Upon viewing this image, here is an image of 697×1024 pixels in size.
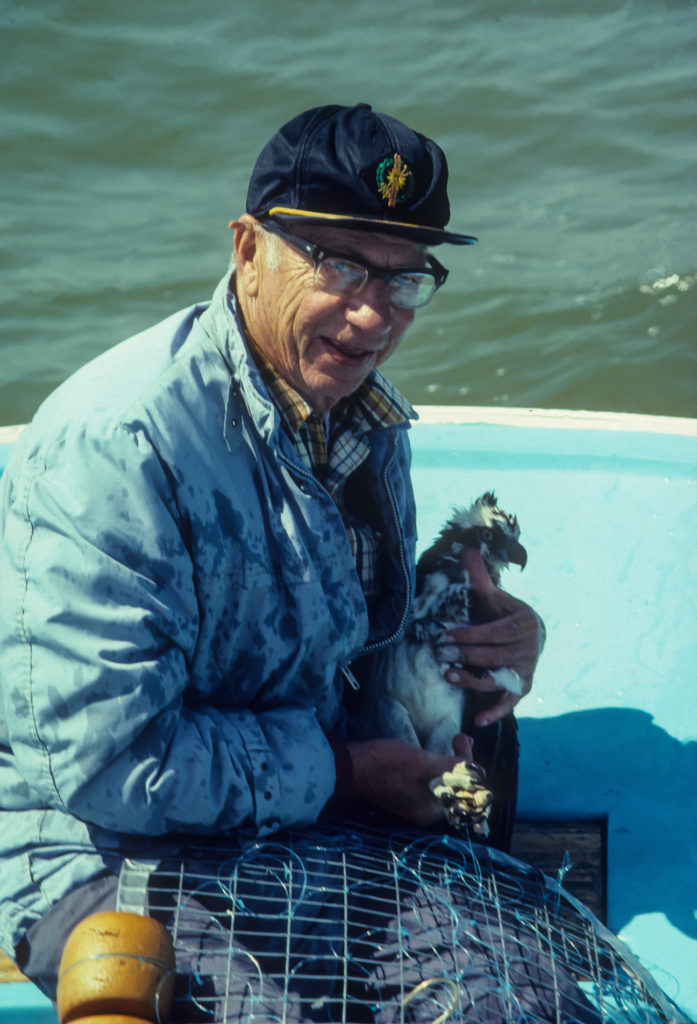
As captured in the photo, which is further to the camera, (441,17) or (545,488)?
(441,17)

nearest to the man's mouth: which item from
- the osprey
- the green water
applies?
the osprey

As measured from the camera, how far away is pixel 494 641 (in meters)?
2.79

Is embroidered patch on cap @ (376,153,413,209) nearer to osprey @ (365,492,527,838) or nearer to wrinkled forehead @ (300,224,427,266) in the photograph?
wrinkled forehead @ (300,224,427,266)

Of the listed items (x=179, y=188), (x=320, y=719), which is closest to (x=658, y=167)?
(x=179, y=188)

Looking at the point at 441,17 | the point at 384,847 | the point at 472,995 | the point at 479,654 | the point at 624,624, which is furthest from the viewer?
the point at 441,17

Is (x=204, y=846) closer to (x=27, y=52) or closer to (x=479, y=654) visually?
(x=479, y=654)

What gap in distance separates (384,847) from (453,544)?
2.79 feet

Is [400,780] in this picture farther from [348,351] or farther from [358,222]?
[358,222]

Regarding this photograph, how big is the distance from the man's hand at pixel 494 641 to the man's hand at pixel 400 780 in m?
0.33

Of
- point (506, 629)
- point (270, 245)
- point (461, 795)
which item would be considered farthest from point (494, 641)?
Result: point (270, 245)

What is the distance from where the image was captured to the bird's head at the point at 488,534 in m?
2.91

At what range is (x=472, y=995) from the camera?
204 centimetres

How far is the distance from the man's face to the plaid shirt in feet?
0.44

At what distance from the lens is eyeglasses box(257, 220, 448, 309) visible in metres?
2.17
